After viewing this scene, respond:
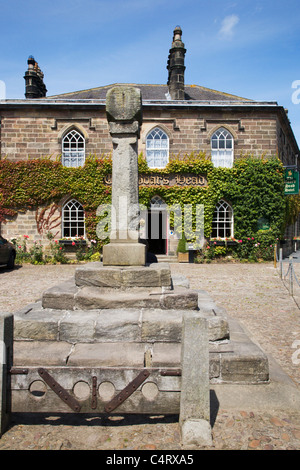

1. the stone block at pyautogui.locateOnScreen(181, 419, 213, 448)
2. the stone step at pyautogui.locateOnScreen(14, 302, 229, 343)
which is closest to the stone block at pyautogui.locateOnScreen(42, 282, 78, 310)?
the stone step at pyautogui.locateOnScreen(14, 302, 229, 343)

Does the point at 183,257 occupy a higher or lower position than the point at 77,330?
lower

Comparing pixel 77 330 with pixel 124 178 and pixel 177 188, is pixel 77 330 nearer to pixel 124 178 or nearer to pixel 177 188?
pixel 124 178

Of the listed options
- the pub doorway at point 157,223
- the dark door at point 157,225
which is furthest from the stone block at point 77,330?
the dark door at point 157,225

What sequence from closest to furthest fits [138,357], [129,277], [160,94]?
1. [138,357]
2. [129,277]
3. [160,94]

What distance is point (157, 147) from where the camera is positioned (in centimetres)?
1584

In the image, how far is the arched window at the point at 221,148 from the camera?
15938mm

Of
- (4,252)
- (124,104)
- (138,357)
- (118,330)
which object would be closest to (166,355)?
(138,357)

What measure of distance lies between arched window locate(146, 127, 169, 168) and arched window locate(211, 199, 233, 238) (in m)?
3.40

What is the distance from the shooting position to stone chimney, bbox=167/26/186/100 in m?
16.6

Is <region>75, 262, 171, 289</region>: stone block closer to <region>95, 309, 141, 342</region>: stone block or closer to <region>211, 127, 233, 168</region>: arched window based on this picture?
<region>95, 309, 141, 342</region>: stone block

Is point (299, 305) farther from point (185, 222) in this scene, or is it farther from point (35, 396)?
point (185, 222)

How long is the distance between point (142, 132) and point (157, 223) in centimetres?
436

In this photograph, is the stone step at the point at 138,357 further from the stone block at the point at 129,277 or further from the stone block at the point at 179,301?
the stone block at the point at 129,277
